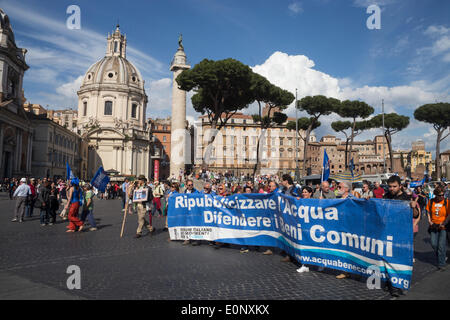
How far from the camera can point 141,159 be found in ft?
234

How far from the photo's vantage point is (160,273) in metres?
5.61

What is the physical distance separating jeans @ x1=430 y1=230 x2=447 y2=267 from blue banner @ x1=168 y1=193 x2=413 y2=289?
2.08 metres

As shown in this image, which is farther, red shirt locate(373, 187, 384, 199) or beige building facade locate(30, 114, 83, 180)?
beige building facade locate(30, 114, 83, 180)

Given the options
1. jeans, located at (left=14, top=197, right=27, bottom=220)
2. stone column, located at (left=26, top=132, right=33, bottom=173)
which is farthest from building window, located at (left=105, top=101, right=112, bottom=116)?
jeans, located at (left=14, top=197, right=27, bottom=220)

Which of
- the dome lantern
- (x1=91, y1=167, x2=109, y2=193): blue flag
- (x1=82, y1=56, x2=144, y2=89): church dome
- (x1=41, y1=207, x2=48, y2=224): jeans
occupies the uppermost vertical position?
the dome lantern

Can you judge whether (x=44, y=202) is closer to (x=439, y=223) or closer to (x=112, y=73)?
(x=439, y=223)

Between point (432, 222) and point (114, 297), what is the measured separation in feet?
19.1

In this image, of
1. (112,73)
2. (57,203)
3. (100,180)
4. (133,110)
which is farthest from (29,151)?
(100,180)

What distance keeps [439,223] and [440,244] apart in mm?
383

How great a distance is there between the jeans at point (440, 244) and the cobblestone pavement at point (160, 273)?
24 cm

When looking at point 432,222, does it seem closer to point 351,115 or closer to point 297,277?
point 297,277

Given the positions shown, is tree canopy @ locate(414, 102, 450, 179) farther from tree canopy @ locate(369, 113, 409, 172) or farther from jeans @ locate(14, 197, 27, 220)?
jeans @ locate(14, 197, 27, 220)

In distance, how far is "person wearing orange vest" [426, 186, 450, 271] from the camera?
6141 millimetres

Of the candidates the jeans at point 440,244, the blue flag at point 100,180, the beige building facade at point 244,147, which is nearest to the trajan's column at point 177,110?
the blue flag at point 100,180
